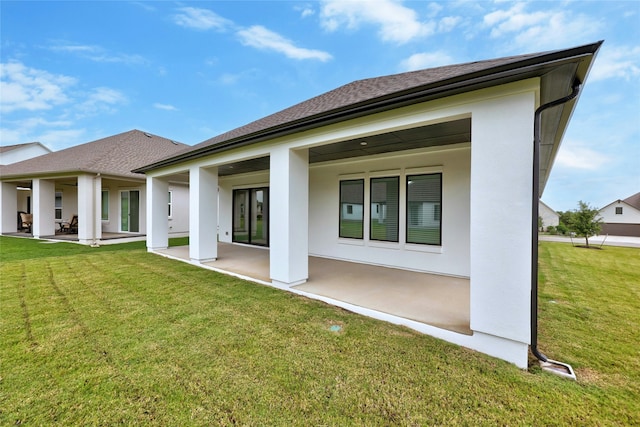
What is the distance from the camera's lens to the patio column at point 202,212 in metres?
7.61

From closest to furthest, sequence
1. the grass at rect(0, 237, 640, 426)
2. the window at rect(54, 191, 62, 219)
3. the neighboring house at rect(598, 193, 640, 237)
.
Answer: the grass at rect(0, 237, 640, 426)
the window at rect(54, 191, 62, 219)
the neighboring house at rect(598, 193, 640, 237)

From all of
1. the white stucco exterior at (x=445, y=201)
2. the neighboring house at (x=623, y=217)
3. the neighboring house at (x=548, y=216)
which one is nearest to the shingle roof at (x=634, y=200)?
the neighboring house at (x=623, y=217)

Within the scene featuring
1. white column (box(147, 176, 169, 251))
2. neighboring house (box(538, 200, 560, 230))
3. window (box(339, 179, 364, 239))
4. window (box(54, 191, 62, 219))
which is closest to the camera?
window (box(339, 179, 364, 239))

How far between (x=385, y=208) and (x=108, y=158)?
14.5m

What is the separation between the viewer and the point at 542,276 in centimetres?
733

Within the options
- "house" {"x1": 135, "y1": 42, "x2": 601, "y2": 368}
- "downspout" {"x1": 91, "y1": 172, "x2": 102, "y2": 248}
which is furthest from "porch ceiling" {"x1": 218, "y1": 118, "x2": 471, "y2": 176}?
"downspout" {"x1": 91, "y1": 172, "x2": 102, "y2": 248}

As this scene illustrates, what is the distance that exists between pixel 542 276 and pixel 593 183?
46.9 metres

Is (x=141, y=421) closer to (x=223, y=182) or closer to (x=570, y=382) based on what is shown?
(x=570, y=382)

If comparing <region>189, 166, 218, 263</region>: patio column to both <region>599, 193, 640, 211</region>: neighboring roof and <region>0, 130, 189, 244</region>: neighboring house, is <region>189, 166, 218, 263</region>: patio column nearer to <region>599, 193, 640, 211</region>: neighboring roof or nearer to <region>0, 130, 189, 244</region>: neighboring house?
<region>0, 130, 189, 244</region>: neighboring house

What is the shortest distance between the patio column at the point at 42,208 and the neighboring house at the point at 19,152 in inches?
696

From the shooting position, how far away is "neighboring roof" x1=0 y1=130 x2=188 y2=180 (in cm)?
1224

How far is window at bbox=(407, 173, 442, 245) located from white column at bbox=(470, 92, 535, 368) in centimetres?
366

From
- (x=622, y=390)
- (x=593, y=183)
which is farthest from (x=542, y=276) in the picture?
(x=593, y=183)

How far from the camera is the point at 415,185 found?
7.02 metres
